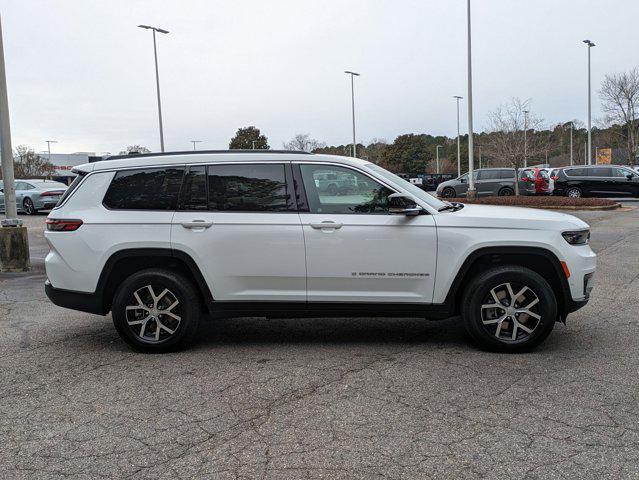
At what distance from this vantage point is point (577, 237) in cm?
522

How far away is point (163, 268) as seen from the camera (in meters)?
5.43

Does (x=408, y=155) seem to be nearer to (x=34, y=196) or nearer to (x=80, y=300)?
(x=34, y=196)

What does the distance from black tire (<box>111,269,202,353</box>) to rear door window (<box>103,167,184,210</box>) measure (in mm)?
616

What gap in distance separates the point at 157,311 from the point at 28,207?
21.3m

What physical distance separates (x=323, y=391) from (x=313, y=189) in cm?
184

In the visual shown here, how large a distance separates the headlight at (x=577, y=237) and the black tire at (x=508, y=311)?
0.41 m

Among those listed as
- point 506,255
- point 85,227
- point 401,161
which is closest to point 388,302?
point 506,255

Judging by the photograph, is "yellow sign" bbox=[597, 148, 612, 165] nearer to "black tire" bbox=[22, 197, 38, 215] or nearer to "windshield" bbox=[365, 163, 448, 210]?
"black tire" bbox=[22, 197, 38, 215]

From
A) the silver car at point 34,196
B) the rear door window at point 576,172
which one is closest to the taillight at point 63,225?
the silver car at point 34,196

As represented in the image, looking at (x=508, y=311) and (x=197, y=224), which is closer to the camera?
(x=508, y=311)

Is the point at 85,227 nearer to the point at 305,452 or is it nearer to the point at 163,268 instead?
the point at 163,268

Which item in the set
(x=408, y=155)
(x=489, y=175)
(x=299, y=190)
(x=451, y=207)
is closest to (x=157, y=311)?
(x=299, y=190)

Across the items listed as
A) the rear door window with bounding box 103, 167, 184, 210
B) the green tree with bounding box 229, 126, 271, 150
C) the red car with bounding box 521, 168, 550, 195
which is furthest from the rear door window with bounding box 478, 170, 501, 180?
the green tree with bounding box 229, 126, 271, 150

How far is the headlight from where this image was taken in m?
5.17
